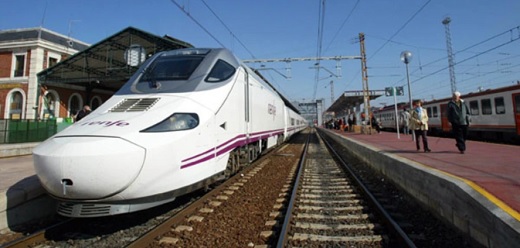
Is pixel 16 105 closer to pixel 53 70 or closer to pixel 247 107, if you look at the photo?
pixel 53 70

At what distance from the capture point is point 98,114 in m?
4.41

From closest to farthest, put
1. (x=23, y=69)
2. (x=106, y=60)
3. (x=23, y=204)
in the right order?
1. (x=23, y=204)
2. (x=106, y=60)
3. (x=23, y=69)

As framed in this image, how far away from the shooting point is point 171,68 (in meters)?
5.61

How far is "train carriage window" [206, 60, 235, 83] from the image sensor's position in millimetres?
5430

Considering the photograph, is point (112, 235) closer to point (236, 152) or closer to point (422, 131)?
point (236, 152)

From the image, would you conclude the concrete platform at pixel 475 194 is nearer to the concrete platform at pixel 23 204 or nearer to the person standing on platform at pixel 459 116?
the person standing on platform at pixel 459 116

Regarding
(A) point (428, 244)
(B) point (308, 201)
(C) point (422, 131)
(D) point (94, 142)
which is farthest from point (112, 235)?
(C) point (422, 131)

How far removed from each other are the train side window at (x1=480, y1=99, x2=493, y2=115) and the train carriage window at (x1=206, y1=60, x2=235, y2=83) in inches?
653

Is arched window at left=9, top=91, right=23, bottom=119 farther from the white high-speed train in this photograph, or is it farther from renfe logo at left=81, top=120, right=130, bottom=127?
renfe logo at left=81, top=120, right=130, bottom=127

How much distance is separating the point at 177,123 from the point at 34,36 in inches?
1121

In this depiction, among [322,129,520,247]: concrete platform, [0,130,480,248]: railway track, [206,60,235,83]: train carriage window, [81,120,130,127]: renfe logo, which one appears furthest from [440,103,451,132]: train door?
[81,120,130,127]: renfe logo

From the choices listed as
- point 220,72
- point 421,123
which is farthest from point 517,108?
point 220,72

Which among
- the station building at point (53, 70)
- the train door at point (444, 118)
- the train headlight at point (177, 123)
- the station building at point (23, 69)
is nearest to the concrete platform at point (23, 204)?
the train headlight at point (177, 123)

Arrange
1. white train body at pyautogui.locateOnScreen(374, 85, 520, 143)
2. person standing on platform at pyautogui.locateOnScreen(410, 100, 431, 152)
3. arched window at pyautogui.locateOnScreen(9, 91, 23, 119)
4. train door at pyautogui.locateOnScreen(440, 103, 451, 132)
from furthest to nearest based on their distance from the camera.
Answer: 1. arched window at pyautogui.locateOnScreen(9, 91, 23, 119)
2. train door at pyautogui.locateOnScreen(440, 103, 451, 132)
3. white train body at pyautogui.locateOnScreen(374, 85, 520, 143)
4. person standing on platform at pyautogui.locateOnScreen(410, 100, 431, 152)
